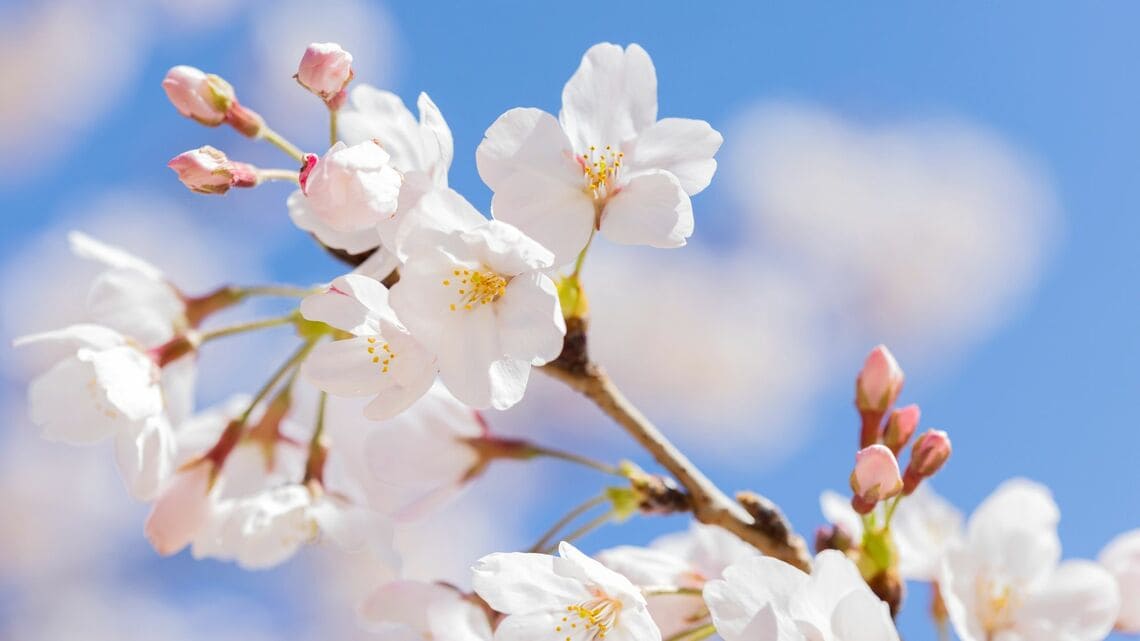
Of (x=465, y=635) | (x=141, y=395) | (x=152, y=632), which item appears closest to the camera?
(x=465, y=635)

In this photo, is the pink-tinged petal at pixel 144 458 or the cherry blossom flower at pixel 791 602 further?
the pink-tinged petal at pixel 144 458

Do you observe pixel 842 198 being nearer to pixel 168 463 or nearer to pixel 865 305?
pixel 865 305

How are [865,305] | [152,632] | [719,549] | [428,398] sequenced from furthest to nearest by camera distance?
1. [865,305]
2. [152,632]
3. [428,398]
4. [719,549]

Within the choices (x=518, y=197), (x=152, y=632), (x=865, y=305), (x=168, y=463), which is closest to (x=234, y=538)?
(x=168, y=463)

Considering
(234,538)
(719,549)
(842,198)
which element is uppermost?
(842,198)

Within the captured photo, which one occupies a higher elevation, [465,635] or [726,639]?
[726,639]

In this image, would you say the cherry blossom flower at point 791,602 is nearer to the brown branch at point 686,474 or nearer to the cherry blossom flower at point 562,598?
the cherry blossom flower at point 562,598

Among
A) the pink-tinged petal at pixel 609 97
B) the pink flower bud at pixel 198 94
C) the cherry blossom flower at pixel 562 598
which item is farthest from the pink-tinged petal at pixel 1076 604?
the pink flower bud at pixel 198 94
